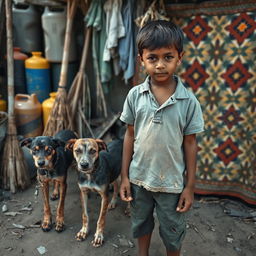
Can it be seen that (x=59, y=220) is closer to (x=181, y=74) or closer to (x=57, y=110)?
(x=57, y=110)

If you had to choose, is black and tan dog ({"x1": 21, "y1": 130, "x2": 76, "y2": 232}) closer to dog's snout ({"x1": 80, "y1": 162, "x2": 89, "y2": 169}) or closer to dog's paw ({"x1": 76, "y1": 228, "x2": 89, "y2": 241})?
dog's paw ({"x1": 76, "y1": 228, "x2": 89, "y2": 241})

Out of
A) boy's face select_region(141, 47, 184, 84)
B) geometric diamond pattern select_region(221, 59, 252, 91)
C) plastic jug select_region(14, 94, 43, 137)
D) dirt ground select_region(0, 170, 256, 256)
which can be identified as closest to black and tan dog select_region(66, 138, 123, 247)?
dirt ground select_region(0, 170, 256, 256)

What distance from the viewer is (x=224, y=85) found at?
123 inches

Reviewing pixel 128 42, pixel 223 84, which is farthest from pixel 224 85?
pixel 128 42

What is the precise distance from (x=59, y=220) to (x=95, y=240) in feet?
1.46

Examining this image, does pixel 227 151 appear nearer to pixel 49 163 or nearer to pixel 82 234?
pixel 82 234

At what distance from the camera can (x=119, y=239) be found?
110 inches

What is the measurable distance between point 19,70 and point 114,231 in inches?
113

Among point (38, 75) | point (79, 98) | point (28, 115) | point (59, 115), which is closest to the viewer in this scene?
point (59, 115)

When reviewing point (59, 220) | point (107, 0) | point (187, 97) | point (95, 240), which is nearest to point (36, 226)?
point (59, 220)

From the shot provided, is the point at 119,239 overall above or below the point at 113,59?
below

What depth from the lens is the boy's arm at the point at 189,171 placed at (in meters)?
1.91

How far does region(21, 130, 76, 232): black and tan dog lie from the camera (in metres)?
2.49

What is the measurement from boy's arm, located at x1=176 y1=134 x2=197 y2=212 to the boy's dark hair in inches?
24.5
